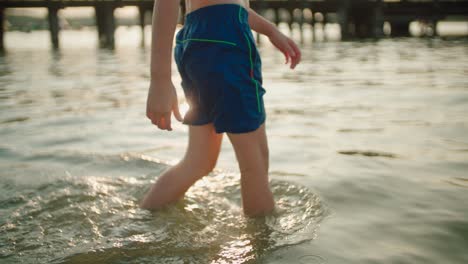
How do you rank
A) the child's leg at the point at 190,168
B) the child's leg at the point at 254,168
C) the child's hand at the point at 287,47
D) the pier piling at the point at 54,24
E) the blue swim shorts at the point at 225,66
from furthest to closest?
the pier piling at the point at 54,24 < the child's hand at the point at 287,47 < the child's leg at the point at 190,168 < the child's leg at the point at 254,168 < the blue swim shorts at the point at 225,66

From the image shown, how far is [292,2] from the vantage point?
105ft

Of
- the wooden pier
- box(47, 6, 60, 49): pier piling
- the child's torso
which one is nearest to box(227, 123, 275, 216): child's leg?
the child's torso

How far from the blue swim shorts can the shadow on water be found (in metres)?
0.49

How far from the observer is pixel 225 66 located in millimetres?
1969

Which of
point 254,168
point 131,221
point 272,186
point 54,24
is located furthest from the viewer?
point 54,24

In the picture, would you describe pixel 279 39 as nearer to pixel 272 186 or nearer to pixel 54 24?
pixel 272 186

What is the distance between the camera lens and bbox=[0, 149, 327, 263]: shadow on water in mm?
1980

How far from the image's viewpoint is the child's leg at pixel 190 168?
2.30 meters

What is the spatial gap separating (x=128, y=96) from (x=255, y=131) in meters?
5.40

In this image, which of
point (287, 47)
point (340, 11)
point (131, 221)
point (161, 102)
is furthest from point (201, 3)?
point (340, 11)

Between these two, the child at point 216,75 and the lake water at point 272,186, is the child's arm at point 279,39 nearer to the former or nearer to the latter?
the child at point 216,75


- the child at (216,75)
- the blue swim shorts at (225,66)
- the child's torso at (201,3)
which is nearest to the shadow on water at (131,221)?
the child at (216,75)

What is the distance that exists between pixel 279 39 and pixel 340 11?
105ft

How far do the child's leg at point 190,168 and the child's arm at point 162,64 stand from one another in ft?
0.91
